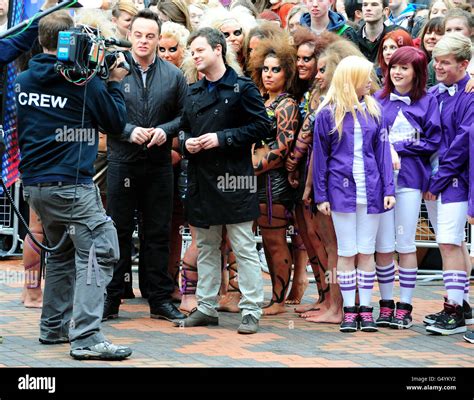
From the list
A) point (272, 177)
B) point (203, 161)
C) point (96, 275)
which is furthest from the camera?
point (272, 177)

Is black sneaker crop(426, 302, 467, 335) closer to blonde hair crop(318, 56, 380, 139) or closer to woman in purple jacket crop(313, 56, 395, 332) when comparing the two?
woman in purple jacket crop(313, 56, 395, 332)

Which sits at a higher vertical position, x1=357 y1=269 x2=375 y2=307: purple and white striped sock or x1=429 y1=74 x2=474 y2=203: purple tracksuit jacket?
x1=429 y1=74 x2=474 y2=203: purple tracksuit jacket

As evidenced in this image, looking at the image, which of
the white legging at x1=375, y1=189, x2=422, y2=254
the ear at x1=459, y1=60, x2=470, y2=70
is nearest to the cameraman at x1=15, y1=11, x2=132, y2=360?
the white legging at x1=375, y1=189, x2=422, y2=254

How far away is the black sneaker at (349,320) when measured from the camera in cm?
871

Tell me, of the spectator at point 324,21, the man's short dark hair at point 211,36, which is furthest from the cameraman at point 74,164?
the spectator at point 324,21

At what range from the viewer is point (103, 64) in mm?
7598

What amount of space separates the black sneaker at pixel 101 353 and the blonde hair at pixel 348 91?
8.01 feet

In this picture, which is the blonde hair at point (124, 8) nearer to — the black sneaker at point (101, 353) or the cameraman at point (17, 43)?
the cameraman at point (17, 43)

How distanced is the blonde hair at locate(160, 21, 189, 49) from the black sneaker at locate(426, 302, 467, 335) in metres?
3.27

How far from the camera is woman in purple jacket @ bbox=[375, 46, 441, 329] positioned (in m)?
8.88

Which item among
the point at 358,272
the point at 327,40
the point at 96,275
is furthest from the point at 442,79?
the point at 96,275
